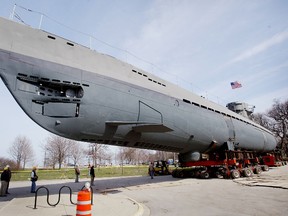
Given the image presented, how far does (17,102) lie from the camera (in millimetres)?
7246

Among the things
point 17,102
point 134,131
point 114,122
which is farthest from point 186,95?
point 17,102

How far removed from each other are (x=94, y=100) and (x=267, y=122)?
63.6 metres

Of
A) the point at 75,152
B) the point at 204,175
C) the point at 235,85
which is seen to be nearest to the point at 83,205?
the point at 204,175

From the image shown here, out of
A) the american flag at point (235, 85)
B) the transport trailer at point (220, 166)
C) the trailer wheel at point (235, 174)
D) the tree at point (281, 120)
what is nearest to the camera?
the trailer wheel at point (235, 174)

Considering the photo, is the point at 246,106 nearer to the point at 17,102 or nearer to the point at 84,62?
the point at 84,62

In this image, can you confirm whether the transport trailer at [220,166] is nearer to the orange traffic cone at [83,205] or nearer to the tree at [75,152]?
the orange traffic cone at [83,205]

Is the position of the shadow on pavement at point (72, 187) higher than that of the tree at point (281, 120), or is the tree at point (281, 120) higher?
the tree at point (281, 120)

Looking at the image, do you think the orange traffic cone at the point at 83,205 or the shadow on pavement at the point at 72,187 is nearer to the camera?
the orange traffic cone at the point at 83,205

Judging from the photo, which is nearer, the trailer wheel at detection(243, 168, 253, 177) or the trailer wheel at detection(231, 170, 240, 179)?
the trailer wheel at detection(231, 170, 240, 179)

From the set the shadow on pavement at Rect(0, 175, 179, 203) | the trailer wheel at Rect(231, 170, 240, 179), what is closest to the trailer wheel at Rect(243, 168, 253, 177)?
the trailer wheel at Rect(231, 170, 240, 179)

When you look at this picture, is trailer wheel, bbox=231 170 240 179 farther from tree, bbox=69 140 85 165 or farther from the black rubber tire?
tree, bbox=69 140 85 165

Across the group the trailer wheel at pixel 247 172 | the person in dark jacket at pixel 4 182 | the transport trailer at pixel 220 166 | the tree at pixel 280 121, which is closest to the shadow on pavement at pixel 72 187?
the person in dark jacket at pixel 4 182

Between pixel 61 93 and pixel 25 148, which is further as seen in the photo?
pixel 25 148

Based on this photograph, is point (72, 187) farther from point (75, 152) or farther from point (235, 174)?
point (75, 152)
